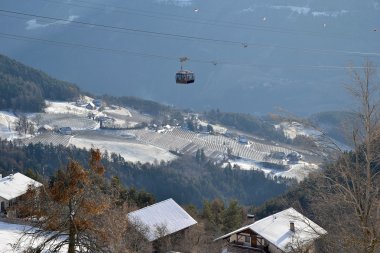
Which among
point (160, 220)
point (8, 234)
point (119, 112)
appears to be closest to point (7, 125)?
point (119, 112)

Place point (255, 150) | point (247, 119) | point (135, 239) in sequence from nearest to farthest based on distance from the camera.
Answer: point (135, 239) < point (255, 150) < point (247, 119)

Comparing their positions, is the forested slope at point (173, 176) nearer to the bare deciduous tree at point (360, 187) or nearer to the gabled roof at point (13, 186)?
the gabled roof at point (13, 186)

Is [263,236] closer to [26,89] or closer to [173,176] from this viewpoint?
[173,176]

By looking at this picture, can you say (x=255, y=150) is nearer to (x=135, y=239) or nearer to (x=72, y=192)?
(x=135, y=239)

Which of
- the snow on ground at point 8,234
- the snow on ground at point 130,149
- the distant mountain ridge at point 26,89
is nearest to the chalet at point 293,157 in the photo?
the snow on ground at point 130,149

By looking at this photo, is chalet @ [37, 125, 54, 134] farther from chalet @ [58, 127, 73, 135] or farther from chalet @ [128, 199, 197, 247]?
chalet @ [128, 199, 197, 247]

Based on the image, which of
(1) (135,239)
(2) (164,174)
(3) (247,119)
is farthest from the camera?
(3) (247,119)

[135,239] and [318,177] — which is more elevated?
[318,177]

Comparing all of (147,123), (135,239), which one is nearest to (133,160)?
(147,123)
